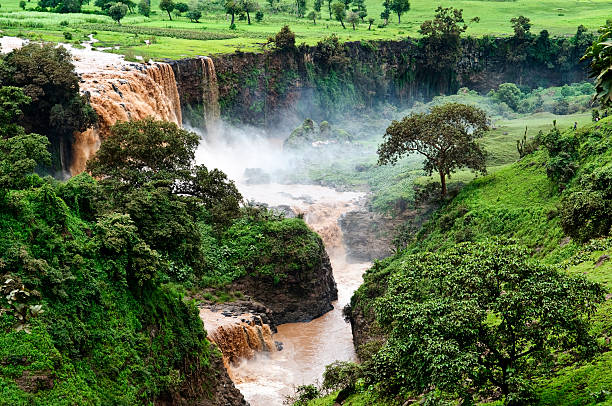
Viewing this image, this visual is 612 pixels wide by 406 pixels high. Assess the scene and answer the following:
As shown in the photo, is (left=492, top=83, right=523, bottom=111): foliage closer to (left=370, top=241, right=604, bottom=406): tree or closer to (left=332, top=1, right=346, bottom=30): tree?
(left=332, top=1, right=346, bottom=30): tree

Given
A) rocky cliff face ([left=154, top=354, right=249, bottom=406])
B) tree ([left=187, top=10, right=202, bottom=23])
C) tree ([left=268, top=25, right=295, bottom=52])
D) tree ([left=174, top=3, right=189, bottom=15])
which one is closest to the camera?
rocky cliff face ([left=154, top=354, right=249, bottom=406])

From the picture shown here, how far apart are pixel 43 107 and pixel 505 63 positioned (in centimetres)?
7329

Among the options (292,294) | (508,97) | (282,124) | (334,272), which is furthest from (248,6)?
(292,294)

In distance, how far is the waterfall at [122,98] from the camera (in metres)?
42.2

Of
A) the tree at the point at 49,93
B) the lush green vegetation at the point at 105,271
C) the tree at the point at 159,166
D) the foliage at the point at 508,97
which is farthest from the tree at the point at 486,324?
the foliage at the point at 508,97

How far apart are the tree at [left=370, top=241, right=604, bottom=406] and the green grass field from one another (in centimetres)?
4474

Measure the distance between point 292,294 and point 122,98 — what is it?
18.5 metres

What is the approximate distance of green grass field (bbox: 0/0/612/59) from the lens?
63.0 metres

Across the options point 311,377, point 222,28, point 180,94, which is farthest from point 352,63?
point 311,377

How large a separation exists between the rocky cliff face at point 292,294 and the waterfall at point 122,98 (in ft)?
44.9

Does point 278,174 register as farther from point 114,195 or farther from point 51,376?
point 51,376

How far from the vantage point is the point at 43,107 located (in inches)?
1576

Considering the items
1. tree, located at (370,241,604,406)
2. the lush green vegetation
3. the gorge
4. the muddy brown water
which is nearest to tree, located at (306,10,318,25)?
the gorge

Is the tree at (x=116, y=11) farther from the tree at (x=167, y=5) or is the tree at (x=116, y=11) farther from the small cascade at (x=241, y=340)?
the small cascade at (x=241, y=340)
